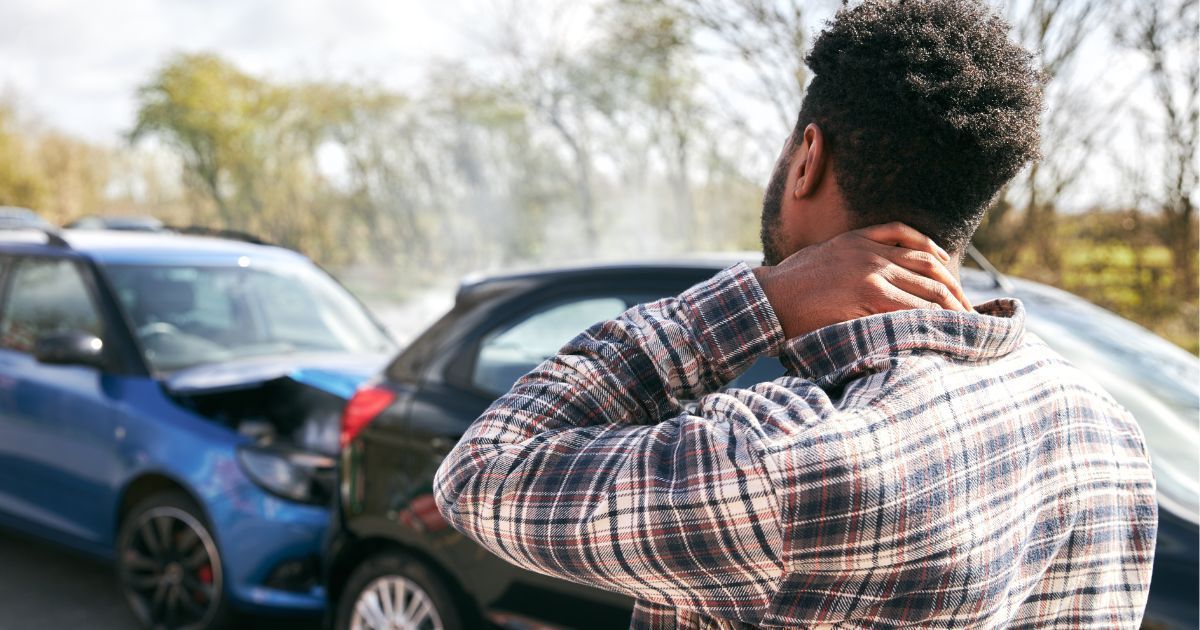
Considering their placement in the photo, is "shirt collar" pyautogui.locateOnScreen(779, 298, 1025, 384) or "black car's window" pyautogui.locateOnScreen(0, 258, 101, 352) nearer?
"shirt collar" pyautogui.locateOnScreen(779, 298, 1025, 384)

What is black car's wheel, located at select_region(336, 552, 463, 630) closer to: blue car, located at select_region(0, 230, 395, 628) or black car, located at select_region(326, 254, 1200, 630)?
black car, located at select_region(326, 254, 1200, 630)

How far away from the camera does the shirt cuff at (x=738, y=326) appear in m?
1.14

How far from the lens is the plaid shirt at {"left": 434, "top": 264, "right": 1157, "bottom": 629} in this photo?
0.98 m

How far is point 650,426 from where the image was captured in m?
1.10

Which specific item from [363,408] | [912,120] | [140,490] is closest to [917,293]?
[912,120]

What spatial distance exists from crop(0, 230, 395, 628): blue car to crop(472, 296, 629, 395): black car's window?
1.25 metres

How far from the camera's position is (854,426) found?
99cm

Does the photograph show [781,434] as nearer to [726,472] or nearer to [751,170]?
[726,472]

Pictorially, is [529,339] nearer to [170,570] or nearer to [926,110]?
[170,570]

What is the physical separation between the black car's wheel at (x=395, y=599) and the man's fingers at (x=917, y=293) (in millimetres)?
2464

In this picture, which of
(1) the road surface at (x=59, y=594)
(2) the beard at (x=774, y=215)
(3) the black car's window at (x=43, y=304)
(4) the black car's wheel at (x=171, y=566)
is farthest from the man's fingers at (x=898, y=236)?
(3) the black car's window at (x=43, y=304)

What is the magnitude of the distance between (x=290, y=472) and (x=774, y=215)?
3.34 meters

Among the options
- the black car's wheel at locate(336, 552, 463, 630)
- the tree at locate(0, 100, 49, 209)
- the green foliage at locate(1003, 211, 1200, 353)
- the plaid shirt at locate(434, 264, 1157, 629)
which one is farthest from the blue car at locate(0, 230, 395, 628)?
the tree at locate(0, 100, 49, 209)

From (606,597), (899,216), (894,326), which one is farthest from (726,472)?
(606,597)
